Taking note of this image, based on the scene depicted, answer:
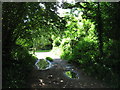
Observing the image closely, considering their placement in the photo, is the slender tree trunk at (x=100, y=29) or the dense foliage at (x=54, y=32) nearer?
the dense foliage at (x=54, y=32)

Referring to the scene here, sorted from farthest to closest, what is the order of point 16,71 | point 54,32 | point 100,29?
point 54,32, point 100,29, point 16,71

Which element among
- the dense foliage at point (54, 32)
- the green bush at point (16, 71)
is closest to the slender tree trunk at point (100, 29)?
the dense foliage at point (54, 32)

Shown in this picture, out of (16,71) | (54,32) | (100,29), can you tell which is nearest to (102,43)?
(100,29)

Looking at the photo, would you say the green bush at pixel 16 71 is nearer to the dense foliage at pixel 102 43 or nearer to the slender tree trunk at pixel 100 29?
the dense foliage at pixel 102 43

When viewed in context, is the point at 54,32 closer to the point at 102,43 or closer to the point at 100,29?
the point at 100,29

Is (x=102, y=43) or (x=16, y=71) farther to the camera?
(x=102, y=43)

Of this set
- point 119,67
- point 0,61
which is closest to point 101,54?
point 119,67

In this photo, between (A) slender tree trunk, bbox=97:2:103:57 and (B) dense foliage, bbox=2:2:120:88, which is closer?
(B) dense foliage, bbox=2:2:120:88

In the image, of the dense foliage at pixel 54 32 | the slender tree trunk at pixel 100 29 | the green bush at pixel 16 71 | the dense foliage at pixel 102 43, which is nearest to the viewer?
the green bush at pixel 16 71

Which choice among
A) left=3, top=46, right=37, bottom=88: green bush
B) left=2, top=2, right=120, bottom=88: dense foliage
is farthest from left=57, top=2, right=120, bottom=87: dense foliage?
left=3, top=46, right=37, bottom=88: green bush

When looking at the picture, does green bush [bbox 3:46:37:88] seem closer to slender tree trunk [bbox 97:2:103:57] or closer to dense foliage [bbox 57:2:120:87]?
dense foliage [bbox 57:2:120:87]

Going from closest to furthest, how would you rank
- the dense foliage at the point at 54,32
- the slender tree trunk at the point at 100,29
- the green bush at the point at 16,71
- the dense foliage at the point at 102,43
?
the green bush at the point at 16,71 → the dense foliage at the point at 54,32 → the dense foliage at the point at 102,43 → the slender tree trunk at the point at 100,29

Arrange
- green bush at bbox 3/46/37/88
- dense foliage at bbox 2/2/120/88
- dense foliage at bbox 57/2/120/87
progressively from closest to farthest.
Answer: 1. green bush at bbox 3/46/37/88
2. dense foliage at bbox 2/2/120/88
3. dense foliage at bbox 57/2/120/87

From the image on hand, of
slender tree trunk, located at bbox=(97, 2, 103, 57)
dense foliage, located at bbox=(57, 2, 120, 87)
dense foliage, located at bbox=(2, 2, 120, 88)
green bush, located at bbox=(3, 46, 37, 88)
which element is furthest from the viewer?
slender tree trunk, located at bbox=(97, 2, 103, 57)
